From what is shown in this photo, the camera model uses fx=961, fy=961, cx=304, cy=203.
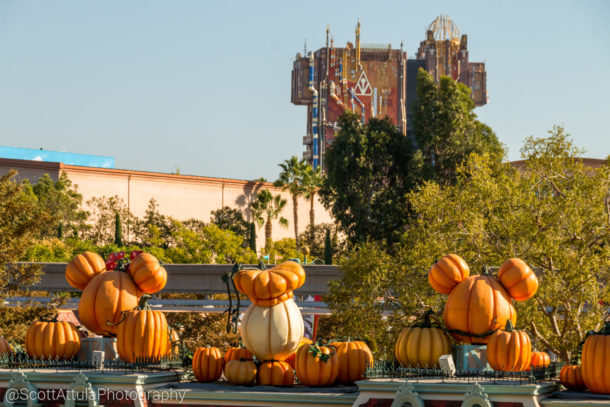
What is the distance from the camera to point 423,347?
41.5 ft

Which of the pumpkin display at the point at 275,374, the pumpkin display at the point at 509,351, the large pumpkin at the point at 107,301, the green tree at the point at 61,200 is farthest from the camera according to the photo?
the green tree at the point at 61,200

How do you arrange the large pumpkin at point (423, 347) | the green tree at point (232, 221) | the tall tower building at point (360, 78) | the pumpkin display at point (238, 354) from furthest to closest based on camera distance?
1. the tall tower building at point (360, 78)
2. the green tree at point (232, 221)
3. the pumpkin display at point (238, 354)
4. the large pumpkin at point (423, 347)

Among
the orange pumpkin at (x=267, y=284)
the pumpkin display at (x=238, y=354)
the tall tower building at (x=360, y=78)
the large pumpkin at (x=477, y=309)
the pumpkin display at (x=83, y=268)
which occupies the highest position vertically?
the tall tower building at (x=360, y=78)

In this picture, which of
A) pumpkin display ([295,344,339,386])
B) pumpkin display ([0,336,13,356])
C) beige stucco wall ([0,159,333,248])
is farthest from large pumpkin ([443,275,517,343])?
beige stucco wall ([0,159,333,248])

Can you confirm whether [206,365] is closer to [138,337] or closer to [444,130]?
[138,337]

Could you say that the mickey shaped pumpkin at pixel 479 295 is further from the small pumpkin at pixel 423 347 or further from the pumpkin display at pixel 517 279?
the small pumpkin at pixel 423 347

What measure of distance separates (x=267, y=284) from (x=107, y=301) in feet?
9.41

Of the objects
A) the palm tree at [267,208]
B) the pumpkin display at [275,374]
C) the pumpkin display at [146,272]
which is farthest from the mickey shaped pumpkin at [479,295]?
the palm tree at [267,208]

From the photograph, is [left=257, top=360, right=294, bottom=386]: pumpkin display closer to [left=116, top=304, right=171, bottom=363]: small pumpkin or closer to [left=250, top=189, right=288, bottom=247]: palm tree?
[left=116, top=304, right=171, bottom=363]: small pumpkin

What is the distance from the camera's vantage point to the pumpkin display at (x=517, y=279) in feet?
42.1

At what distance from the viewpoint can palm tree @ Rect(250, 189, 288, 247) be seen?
3083 inches

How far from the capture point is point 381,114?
4422 inches

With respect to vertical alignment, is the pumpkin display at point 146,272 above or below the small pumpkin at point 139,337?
above

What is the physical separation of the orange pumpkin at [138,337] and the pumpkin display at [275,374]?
5.63 ft
